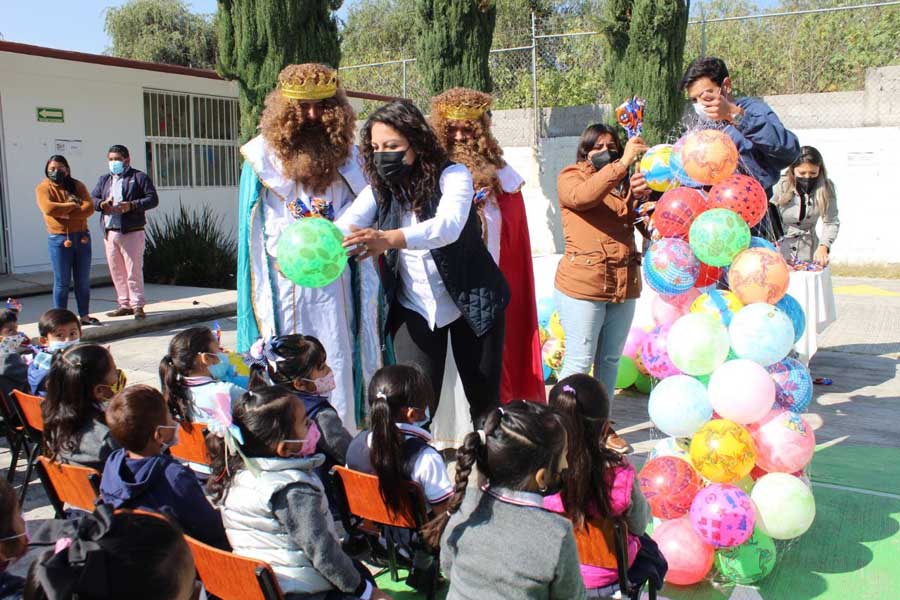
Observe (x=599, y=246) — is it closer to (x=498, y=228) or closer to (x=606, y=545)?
(x=498, y=228)

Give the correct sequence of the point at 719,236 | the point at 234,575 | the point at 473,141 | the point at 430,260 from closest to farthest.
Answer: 1. the point at 234,575
2. the point at 719,236
3. the point at 430,260
4. the point at 473,141

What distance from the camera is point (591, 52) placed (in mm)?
16797

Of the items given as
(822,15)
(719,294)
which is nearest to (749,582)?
(719,294)

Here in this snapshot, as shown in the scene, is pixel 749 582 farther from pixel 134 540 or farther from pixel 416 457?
pixel 134 540

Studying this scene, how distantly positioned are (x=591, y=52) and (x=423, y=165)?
14.4 meters

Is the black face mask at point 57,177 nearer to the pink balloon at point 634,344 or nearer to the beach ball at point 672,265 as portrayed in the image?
the pink balloon at point 634,344

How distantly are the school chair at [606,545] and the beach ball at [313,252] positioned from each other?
4.27 feet

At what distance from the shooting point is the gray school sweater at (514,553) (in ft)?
6.61

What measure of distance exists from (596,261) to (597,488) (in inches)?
75.2

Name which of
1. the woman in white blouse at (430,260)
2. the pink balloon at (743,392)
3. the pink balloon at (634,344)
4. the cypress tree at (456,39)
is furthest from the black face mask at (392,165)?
the cypress tree at (456,39)

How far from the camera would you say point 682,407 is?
128 inches

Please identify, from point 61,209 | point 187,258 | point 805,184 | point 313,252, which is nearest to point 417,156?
point 313,252

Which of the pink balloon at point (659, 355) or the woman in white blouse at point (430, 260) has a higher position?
the woman in white blouse at point (430, 260)

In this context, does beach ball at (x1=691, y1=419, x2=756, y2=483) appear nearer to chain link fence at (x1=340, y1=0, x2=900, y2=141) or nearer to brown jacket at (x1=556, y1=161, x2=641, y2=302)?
brown jacket at (x1=556, y1=161, x2=641, y2=302)
